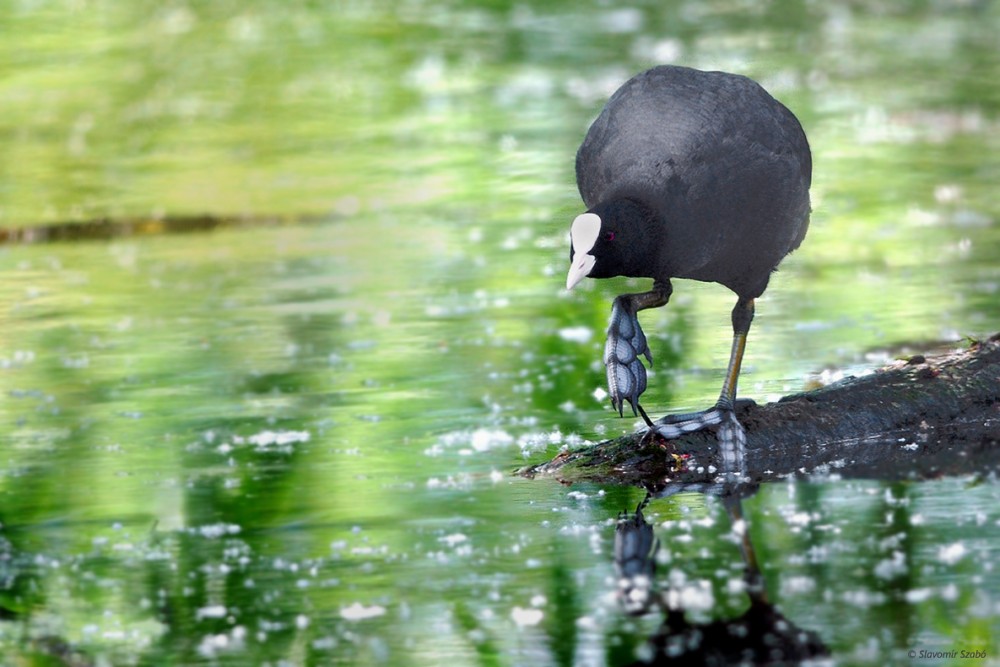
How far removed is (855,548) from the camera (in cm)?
451

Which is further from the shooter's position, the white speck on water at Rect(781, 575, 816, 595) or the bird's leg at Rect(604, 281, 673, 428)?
the bird's leg at Rect(604, 281, 673, 428)

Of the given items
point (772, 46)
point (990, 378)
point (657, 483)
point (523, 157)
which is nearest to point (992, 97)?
point (772, 46)

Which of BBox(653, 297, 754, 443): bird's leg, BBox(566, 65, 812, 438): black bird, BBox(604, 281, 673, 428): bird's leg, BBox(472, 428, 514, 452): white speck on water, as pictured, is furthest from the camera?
BBox(472, 428, 514, 452): white speck on water

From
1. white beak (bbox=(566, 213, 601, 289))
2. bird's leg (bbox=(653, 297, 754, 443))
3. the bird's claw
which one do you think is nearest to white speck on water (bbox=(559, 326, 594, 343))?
bird's leg (bbox=(653, 297, 754, 443))

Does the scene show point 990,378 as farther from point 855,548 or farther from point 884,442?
point 855,548

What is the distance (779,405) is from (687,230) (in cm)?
71

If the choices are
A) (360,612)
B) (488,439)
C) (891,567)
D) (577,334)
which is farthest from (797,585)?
(577,334)

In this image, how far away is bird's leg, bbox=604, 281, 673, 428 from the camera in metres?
5.80

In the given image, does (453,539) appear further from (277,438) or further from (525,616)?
(277,438)

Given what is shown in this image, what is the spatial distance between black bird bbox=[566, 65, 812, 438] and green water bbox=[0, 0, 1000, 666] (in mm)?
508

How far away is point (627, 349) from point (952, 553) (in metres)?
1.64

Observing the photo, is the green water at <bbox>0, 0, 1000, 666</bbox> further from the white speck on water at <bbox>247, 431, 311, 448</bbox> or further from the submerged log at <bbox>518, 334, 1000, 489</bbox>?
the submerged log at <bbox>518, 334, 1000, 489</bbox>

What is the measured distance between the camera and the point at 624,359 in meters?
5.82

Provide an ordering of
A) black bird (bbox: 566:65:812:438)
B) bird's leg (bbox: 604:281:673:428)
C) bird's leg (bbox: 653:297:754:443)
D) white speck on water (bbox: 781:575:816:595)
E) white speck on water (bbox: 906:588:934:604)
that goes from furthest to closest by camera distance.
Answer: bird's leg (bbox: 604:281:673:428)
bird's leg (bbox: 653:297:754:443)
black bird (bbox: 566:65:812:438)
white speck on water (bbox: 781:575:816:595)
white speck on water (bbox: 906:588:934:604)
